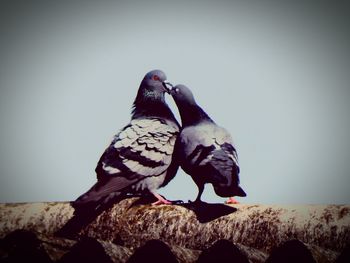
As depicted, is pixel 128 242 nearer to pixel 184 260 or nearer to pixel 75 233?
pixel 75 233

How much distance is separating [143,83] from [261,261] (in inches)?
172

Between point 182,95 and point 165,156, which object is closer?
point 165,156

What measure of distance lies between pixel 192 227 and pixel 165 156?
1.80 m

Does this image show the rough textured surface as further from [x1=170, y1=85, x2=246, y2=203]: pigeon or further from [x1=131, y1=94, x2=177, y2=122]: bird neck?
[x1=131, y1=94, x2=177, y2=122]: bird neck

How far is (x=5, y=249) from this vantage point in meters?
2.80

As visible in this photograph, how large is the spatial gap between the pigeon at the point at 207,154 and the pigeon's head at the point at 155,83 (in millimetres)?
1056

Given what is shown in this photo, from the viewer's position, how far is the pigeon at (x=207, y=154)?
168 inches

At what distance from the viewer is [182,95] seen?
5.84 metres

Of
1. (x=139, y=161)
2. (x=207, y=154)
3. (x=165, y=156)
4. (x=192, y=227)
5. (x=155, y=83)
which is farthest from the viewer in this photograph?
(x=155, y=83)

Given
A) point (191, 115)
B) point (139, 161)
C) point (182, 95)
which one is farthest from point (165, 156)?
point (182, 95)

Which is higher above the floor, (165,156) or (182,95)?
(182,95)

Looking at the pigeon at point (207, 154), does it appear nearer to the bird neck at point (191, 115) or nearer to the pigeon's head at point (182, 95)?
the bird neck at point (191, 115)

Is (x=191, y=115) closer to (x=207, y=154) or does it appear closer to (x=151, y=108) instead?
(x=151, y=108)

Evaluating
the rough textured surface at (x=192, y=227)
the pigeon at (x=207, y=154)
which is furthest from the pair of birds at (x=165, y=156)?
the rough textured surface at (x=192, y=227)
